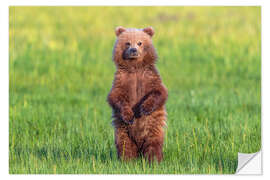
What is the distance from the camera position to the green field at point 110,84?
6.51m

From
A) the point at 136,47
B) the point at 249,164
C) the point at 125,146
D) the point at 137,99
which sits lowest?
the point at 249,164

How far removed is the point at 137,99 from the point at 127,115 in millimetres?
246

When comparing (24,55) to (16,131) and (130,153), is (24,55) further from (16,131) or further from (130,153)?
(130,153)

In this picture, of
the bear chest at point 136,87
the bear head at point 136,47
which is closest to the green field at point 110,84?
the bear chest at point 136,87

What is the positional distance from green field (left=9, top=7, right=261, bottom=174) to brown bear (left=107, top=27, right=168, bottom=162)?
8.6 inches

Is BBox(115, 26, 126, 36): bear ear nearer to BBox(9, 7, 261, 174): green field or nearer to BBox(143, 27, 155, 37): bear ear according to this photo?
BBox(143, 27, 155, 37): bear ear

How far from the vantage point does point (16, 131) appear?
7.79m

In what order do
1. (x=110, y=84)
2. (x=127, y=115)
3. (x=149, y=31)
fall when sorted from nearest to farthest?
1. (x=127, y=115)
2. (x=149, y=31)
3. (x=110, y=84)

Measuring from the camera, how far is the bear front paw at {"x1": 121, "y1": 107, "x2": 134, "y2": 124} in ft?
19.4

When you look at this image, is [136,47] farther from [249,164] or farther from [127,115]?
[249,164]

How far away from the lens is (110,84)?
10969mm

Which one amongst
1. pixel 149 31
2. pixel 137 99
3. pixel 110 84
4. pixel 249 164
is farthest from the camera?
pixel 110 84

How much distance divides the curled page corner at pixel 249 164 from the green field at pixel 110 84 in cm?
10

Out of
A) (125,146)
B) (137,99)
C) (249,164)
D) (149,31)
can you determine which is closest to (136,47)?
(149,31)
